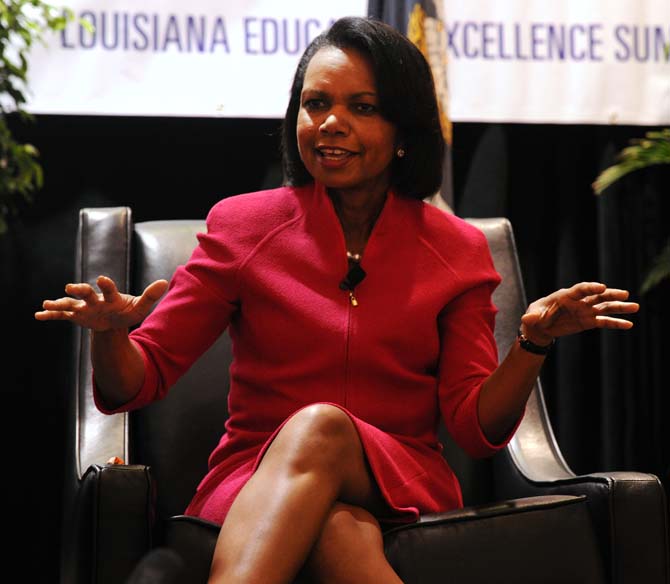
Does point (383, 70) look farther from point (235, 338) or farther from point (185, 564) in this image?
point (185, 564)

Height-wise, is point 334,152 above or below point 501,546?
above

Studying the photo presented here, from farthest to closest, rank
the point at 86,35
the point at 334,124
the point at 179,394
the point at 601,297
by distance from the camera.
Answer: the point at 86,35, the point at 179,394, the point at 334,124, the point at 601,297

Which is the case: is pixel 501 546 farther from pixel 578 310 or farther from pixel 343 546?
pixel 578 310

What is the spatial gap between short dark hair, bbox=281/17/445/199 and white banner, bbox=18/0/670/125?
2.41 ft

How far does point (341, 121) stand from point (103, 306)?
48 centimetres

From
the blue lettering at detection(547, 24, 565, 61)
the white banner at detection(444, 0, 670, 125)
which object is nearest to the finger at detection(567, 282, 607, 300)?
the white banner at detection(444, 0, 670, 125)

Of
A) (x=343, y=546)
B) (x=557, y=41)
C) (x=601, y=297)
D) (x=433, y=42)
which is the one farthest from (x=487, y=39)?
(x=343, y=546)

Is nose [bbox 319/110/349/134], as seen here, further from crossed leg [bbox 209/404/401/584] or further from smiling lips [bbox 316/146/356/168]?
crossed leg [bbox 209/404/401/584]

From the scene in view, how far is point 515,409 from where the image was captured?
5.11 ft

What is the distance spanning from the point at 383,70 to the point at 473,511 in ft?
2.20

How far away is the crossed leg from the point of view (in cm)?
128

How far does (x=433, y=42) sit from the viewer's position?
2.35 meters

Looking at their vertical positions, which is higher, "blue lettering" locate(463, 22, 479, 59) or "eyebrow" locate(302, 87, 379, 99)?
"blue lettering" locate(463, 22, 479, 59)

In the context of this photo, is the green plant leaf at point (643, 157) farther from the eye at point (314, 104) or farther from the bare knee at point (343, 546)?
the bare knee at point (343, 546)
